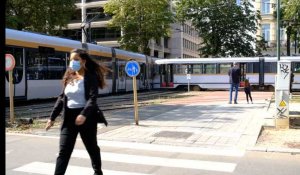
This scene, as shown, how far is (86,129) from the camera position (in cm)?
577

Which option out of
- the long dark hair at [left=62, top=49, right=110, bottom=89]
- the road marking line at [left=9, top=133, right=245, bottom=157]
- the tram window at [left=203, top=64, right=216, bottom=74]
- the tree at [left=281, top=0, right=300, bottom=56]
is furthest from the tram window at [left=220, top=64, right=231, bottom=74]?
the long dark hair at [left=62, top=49, right=110, bottom=89]

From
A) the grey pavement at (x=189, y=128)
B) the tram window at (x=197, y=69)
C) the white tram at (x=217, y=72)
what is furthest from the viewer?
the tram window at (x=197, y=69)

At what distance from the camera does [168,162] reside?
789 cm

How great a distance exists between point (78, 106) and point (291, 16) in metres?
42.0

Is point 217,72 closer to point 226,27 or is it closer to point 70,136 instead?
point 226,27

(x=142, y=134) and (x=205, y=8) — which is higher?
(x=205, y=8)

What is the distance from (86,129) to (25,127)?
23.3 ft

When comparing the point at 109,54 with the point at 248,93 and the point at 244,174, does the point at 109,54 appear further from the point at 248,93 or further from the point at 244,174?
the point at 244,174

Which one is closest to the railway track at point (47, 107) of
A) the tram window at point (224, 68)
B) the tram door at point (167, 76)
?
the tram window at point (224, 68)

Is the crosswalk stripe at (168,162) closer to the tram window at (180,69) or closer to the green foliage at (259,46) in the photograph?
the tram window at (180,69)

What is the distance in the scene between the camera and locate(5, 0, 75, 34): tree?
3519cm

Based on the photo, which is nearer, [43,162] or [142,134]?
[43,162]

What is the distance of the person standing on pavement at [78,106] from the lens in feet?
18.5
